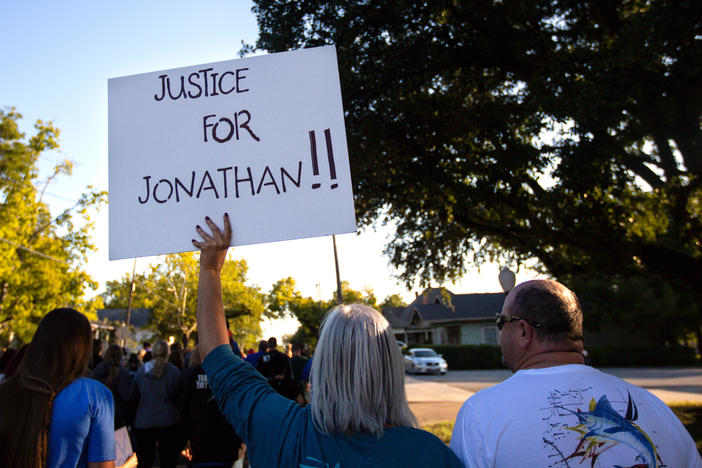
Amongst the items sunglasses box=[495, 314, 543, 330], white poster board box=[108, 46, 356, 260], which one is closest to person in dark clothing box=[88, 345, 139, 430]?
white poster board box=[108, 46, 356, 260]

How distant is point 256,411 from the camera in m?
1.60

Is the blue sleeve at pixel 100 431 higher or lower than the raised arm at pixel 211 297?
lower

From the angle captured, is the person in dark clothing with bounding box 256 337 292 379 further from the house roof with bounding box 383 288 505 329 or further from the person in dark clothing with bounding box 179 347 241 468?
the house roof with bounding box 383 288 505 329

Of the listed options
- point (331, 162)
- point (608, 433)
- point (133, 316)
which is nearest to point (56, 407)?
point (331, 162)

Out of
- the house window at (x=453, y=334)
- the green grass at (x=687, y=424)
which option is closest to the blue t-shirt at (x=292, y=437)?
the green grass at (x=687, y=424)

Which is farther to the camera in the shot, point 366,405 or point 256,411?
point 256,411

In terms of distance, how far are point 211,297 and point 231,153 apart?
763 millimetres

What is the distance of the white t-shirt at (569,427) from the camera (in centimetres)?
168

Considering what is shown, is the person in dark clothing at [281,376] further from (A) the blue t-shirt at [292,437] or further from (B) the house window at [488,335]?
(B) the house window at [488,335]

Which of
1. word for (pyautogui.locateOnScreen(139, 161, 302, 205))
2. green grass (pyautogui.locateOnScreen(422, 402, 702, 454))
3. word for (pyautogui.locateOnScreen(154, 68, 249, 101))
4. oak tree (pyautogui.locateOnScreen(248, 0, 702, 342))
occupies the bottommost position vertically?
green grass (pyautogui.locateOnScreen(422, 402, 702, 454))

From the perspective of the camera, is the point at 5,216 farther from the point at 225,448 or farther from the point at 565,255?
the point at 565,255

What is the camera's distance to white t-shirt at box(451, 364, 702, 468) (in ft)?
5.53

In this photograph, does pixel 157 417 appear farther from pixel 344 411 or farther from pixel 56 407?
pixel 344 411

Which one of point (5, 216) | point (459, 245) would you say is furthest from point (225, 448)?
point (5, 216)
